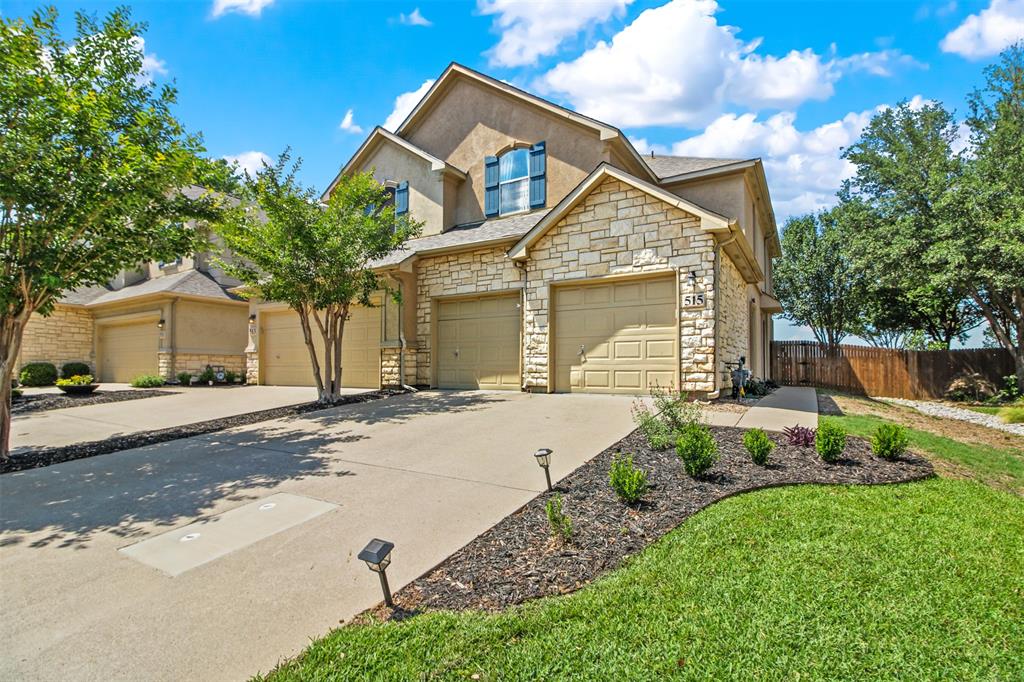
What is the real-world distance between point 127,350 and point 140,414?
11.6 metres

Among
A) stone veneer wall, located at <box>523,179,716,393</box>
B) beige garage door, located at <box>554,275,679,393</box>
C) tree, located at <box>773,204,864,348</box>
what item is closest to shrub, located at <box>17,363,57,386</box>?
stone veneer wall, located at <box>523,179,716,393</box>

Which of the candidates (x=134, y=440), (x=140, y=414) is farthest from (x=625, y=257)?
(x=140, y=414)

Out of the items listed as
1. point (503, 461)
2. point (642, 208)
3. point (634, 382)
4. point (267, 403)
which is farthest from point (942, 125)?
point (267, 403)

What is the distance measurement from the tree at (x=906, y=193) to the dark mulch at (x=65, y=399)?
24243 mm

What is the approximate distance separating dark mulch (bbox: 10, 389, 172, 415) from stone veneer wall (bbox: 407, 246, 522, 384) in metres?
8.03

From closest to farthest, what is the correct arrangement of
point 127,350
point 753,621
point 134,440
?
point 753,621 < point 134,440 < point 127,350

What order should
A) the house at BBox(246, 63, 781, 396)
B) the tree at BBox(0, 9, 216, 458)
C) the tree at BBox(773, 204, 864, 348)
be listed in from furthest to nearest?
the tree at BBox(773, 204, 864, 348), the house at BBox(246, 63, 781, 396), the tree at BBox(0, 9, 216, 458)

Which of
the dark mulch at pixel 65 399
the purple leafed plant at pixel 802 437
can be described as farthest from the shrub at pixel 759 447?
the dark mulch at pixel 65 399

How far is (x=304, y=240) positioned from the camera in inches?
389

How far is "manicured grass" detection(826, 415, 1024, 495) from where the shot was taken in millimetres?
6035

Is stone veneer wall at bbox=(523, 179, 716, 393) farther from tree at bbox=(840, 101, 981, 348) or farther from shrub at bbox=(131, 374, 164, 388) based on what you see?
shrub at bbox=(131, 374, 164, 388)

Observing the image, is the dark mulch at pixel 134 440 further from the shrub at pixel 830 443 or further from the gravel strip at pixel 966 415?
the gravel strip at pixel 966 415

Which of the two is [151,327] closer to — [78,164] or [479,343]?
[479,343]

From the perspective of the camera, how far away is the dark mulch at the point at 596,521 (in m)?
3.12
